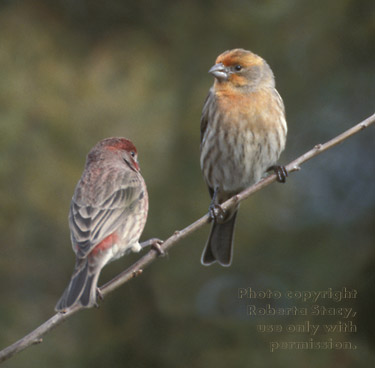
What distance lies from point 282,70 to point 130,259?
2.51 metres

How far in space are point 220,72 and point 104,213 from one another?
4.66 ft

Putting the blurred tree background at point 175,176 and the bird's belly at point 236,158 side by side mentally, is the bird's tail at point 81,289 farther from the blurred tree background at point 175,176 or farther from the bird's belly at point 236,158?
the blurred tree background at point 175,176

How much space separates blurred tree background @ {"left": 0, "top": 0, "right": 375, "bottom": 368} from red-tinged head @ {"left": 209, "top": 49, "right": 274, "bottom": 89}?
167cm

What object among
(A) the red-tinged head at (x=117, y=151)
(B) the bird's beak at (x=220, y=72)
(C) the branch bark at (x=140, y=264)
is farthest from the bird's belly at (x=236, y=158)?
(C) the branch bark at (x=140, y=264)

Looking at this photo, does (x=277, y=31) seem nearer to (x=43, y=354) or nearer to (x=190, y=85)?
(x=190, y=85)

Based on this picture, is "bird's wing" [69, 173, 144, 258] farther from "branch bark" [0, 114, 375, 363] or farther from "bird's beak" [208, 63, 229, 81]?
"bird's beak" [208, 63, 229, 81]

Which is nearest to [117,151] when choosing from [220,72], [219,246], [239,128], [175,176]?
[220,72]

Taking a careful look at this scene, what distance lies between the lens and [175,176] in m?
7.00

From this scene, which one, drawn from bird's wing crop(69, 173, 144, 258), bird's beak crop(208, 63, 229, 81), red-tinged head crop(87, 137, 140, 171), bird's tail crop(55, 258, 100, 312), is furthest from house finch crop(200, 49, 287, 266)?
bird's tail crop(55, 258, 100, 312)

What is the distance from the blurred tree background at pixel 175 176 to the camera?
6.58m

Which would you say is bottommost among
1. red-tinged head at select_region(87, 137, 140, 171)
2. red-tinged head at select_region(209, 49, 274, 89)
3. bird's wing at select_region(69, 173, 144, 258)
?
bird's wing at select_region(69, 173, 144, 258)

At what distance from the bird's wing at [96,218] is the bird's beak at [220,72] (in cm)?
107

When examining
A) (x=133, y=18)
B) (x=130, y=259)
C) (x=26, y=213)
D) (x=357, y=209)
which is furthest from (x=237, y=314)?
(x=133, y=18)

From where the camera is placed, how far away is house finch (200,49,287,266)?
526 cm
